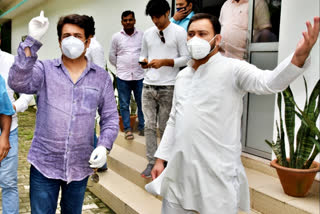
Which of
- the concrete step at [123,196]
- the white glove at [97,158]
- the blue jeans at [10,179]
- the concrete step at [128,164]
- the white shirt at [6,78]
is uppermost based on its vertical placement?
the white shirt at [6,78]

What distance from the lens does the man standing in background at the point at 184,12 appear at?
3846 mm

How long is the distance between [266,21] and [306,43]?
232cm

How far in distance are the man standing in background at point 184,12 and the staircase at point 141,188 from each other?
1.51m

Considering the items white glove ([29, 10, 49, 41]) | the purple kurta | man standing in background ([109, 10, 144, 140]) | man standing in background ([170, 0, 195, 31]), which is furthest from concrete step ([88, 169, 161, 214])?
white glove ([29, 10, 49, 41])

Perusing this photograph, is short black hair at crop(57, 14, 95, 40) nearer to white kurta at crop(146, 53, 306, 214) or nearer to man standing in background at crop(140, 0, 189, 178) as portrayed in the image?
white kurta at crop(146, 53, 306, 214)

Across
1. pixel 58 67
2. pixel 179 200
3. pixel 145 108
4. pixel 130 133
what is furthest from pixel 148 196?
pixel 58 67

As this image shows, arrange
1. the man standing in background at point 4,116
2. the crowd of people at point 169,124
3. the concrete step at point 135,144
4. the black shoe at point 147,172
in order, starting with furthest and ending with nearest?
the concrete step at point 135,144 < the black shoe at point 147,172 < the man standing in background at point 4,116 < the crowd of people at point 169,124

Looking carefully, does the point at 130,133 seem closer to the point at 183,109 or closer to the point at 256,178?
the point at 256,178

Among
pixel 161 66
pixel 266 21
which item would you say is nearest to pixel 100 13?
Answer: pixel 161 66

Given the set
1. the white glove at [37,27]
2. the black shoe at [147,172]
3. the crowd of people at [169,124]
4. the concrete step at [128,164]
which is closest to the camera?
the white glove at [37,27]

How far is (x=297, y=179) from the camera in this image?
8.87 feet

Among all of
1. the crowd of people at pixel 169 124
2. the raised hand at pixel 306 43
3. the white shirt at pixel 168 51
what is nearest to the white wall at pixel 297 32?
the white shirt at pixel 168 51

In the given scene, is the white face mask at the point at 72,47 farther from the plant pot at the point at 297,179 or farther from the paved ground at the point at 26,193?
the paved ground at the point at 26,193

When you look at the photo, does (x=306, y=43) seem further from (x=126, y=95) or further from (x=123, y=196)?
(x=126, y=95)
